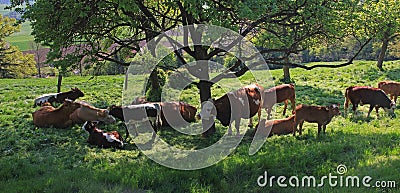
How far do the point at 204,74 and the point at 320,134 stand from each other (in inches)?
150

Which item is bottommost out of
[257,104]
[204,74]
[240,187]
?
[240,187]

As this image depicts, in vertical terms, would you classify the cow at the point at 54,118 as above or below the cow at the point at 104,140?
above

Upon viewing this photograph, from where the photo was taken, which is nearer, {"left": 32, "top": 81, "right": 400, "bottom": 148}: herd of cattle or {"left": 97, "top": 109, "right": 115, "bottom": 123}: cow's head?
{"left": 32, "top": 81, "right": 400, "bottom": 148}: herd of cattle

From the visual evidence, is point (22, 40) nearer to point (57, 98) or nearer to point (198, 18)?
point (57, 98)

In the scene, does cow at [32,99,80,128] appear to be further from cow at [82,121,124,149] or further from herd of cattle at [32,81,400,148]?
cow at [82,121,124,149]

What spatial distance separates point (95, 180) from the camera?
655 cm

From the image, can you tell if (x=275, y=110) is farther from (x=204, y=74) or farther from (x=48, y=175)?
(x=48, y=175)

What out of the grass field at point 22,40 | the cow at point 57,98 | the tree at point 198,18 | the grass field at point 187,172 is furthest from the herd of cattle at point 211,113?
the grass field at point 22,40

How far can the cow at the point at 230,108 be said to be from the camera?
10711 mm

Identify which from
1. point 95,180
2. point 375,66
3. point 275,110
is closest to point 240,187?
point 95,180

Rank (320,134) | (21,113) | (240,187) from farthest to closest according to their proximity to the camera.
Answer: (21,113)
(320,134)
(240,187)

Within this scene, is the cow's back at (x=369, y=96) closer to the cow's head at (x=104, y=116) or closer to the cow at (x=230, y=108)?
the cow at (x=230, y=108)

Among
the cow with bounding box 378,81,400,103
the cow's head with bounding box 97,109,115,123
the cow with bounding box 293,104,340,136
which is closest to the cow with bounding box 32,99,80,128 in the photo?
the cow's head with bounding box 97,109,115,123

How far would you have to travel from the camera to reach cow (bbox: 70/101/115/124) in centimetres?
1162
